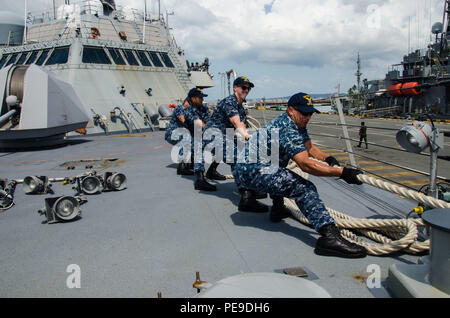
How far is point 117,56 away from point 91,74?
5.17ft

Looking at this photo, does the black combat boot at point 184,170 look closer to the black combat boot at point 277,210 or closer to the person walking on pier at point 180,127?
the person walking on pier at point 180,127

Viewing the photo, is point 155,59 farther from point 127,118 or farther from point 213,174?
point 213,174

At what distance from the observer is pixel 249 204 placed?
9.92 feet

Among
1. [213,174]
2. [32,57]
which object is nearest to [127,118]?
[32,57]

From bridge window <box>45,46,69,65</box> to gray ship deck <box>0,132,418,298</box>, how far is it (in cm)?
930

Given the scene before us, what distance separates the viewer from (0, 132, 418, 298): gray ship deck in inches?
69.5

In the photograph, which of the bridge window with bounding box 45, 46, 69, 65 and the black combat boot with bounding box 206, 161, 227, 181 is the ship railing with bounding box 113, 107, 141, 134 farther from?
the black combat boot with bounding box 206, 161, 227, 181

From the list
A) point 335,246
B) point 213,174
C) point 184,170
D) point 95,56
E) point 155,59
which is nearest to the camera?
point 335,246

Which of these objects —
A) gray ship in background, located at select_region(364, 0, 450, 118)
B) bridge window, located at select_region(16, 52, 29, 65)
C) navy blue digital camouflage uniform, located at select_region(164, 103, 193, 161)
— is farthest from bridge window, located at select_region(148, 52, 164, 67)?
gray ship in background, located at select_region(364, 0, 450, 118)

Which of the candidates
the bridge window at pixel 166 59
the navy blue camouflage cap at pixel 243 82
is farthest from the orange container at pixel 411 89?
the bridge window at pixel 166 59

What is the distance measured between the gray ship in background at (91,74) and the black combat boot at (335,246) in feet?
21.4

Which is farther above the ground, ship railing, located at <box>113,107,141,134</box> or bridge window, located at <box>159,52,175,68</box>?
bridge window, located at <box>159,52,175,68</box>
